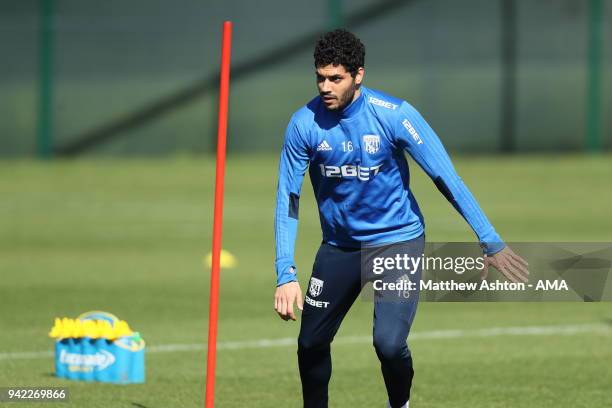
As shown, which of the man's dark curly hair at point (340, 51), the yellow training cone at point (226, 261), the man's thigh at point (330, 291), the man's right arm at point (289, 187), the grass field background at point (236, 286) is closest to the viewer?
the man's dark curly hair at point (340, 51)

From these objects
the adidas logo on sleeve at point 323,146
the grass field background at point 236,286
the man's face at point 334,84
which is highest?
the man's face at point 334,84

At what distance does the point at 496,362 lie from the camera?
11797 millimetres

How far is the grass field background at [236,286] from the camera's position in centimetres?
1067

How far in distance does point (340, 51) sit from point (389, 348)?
1.75 metres

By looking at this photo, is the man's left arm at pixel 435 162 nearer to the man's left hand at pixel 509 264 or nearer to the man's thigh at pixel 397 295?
the man's left hand at pixel 509 264

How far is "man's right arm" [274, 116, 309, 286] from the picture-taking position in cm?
829

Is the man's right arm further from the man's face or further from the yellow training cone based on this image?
the yellow training cone

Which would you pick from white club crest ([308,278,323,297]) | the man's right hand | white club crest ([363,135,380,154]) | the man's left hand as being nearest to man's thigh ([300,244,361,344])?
white club crest ([308,278,323,297])

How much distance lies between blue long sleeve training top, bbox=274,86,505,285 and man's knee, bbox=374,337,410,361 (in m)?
0.59

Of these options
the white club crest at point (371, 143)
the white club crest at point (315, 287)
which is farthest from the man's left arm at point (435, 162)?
the white club crest at point (315, 287)

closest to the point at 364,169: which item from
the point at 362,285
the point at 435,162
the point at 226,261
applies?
the point at 435,162

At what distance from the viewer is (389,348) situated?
838 cm

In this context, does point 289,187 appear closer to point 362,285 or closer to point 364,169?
point 364,169

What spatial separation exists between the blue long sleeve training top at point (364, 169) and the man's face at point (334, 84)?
0.53ft
